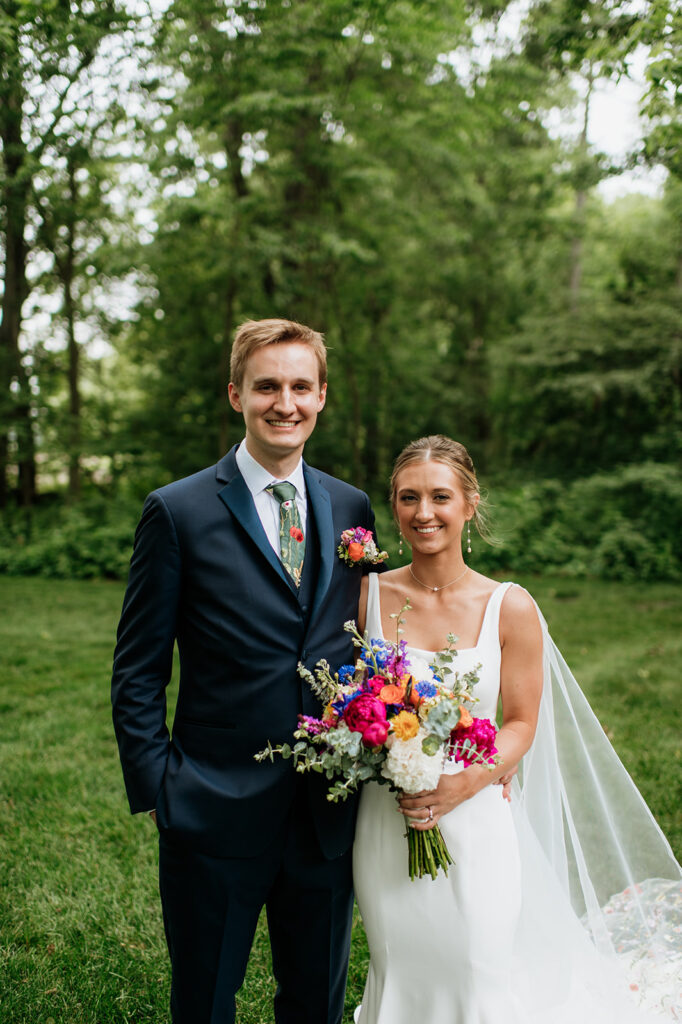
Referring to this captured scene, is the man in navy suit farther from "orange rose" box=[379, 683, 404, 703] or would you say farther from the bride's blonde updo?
the bride's blonde updo

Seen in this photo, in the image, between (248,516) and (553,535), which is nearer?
(248,516)

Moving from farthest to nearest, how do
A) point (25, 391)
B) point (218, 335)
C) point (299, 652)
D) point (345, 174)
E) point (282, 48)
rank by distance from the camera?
point (218, 335) → point (25, 391) → point (345, 174) → point (282, 48) → point (299, 652)

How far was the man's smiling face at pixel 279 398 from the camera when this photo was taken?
2.25 meters

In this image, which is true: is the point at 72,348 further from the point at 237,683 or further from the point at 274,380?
the point at 237,683

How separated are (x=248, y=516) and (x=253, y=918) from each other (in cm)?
127

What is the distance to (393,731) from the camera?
1961mm

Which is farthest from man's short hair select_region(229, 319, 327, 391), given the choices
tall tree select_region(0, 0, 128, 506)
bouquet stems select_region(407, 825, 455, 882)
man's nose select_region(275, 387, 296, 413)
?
tall tree select_region(0, 0, 128, 506)

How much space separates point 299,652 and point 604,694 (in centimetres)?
512

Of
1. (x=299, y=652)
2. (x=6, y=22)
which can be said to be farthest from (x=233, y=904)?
(x=6, y=22)

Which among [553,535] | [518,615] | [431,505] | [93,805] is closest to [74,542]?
[553,535]

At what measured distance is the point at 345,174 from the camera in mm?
11750

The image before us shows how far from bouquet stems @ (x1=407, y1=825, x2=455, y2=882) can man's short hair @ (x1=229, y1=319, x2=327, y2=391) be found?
58.5 inches

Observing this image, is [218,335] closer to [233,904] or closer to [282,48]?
[282,48]

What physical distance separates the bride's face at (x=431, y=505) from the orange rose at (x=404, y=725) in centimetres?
72
